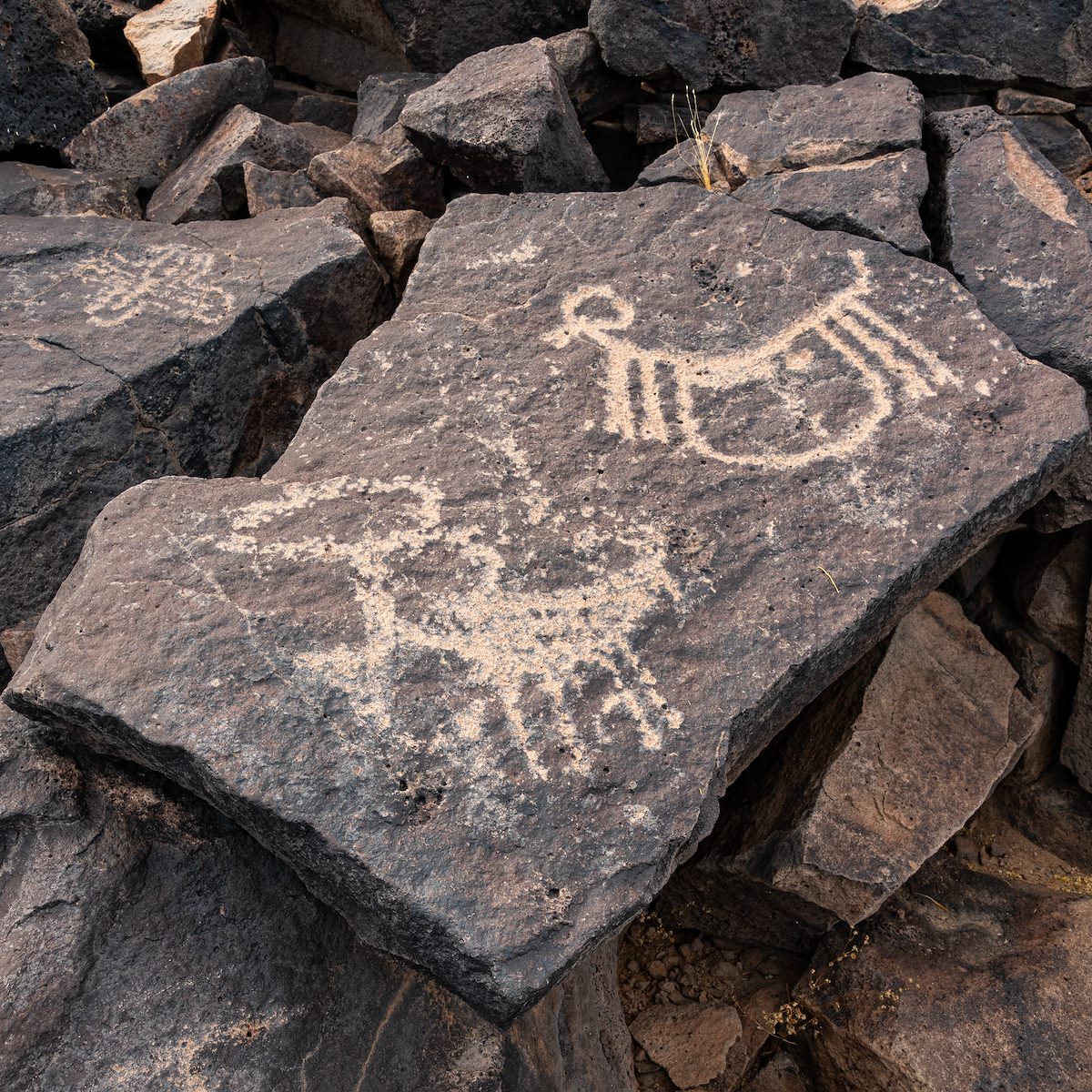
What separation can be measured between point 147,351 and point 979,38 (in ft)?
8.16

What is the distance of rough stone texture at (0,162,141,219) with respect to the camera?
2889 millimetres

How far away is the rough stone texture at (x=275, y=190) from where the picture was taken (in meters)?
2.89

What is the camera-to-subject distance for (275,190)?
2900 mm

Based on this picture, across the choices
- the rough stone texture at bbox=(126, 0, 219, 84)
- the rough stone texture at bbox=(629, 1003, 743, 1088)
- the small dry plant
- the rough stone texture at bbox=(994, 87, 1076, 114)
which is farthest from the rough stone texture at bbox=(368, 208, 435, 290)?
the rough stone texture at bbox=(629, 1003, 743, 1088)

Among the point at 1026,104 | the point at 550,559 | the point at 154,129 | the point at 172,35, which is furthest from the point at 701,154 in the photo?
the point at 172,35

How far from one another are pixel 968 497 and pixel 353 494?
47.1 inches

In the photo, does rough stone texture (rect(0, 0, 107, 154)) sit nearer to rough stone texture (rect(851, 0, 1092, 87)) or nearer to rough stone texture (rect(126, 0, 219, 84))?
rough stone texture (rect(126, 0, 219, 84))

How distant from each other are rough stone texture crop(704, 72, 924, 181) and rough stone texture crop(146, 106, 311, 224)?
1.32 metres

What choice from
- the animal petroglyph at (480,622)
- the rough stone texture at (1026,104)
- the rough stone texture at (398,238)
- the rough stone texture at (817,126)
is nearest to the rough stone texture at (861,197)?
the rough stone texture at (817,126)

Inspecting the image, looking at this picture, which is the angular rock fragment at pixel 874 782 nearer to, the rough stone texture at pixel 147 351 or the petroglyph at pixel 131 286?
the rough stone texture at pixel 147 351

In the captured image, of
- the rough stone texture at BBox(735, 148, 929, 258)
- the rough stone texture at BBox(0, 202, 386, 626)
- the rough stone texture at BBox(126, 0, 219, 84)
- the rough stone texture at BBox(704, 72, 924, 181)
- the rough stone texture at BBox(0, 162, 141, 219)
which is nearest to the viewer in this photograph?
the rough stone texture at BBox(0, 202, 386, 626)

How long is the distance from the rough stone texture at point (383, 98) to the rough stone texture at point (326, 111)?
0.32 metres

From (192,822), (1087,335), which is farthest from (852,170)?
(192,822)

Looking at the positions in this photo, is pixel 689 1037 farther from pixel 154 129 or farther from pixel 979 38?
pixel 154 129
